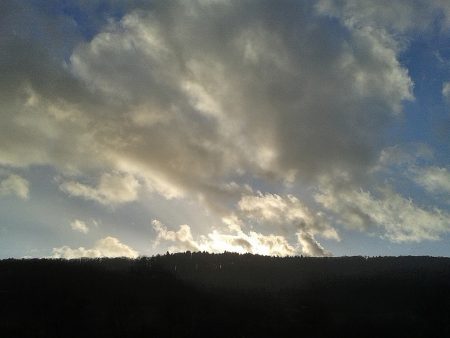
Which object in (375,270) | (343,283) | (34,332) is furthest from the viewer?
(375,270)

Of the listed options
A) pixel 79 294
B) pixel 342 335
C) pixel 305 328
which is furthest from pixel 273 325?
pixel 79 294

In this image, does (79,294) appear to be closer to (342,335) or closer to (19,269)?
(19,269)

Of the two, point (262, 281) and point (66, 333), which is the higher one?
point (262, 281)

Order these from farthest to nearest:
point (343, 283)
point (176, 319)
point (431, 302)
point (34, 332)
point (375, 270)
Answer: point (375, 270)
point (343, 283)
point (431, 302)
point (176, 319)
point (34, 332)

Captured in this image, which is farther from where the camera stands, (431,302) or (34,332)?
(431,302)

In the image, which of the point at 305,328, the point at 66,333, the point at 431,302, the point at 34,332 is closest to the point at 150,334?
the point at 66,333

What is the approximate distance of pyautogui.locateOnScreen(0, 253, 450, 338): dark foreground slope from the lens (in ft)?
96.8

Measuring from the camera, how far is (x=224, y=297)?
1321 inches

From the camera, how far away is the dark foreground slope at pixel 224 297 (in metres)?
29.5

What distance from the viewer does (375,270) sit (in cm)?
3897

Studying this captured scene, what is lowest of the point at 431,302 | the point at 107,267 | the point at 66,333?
the point at 66,333

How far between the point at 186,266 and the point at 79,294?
30.1 feet

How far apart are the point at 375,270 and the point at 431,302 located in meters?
6.10

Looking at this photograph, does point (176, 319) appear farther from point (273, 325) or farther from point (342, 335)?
Result: point (342, 335)
